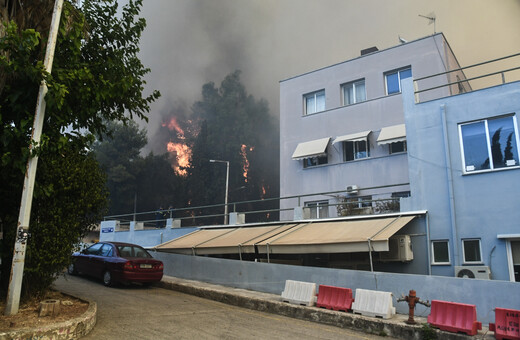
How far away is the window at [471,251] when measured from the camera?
A: 11.5m

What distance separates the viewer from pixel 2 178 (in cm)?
790

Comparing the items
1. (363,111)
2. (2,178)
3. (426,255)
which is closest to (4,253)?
(2,178)

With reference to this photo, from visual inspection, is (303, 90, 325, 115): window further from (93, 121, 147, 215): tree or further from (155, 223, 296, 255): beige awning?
(93, 121, 147, 215): tree

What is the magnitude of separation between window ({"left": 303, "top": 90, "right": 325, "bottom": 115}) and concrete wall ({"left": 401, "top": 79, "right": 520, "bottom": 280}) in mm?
8421

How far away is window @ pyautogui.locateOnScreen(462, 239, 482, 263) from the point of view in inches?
454

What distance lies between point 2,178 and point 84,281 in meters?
7.78

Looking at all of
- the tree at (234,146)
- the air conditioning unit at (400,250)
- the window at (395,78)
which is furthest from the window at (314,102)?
the tree at (234,146)

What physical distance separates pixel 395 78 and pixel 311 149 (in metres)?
5.72

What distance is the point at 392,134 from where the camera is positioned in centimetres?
1759

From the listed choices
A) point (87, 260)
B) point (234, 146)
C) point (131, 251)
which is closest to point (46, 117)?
point (131, 251)

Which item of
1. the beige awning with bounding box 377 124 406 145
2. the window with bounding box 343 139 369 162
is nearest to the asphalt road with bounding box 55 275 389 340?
the beige awning with bounding box 377 124 406 145

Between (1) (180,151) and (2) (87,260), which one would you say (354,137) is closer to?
(2) (87,260)

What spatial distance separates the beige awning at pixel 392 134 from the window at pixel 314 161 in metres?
3.43

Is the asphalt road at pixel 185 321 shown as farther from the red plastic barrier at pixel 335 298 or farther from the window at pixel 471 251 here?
the window at pixel 471 251
